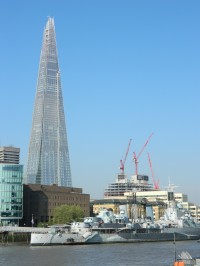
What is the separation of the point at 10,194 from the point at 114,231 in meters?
47.6

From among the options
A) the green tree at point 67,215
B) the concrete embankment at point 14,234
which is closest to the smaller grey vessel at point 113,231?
the concrete embankment at point 14,234

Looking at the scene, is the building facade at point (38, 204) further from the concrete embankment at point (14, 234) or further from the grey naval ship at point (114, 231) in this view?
the grey naval ship at point (114, 231)

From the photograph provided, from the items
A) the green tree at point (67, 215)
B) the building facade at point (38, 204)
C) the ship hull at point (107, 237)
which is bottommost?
the ship hull at point (107, 237)

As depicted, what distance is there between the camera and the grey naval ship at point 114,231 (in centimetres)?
11375

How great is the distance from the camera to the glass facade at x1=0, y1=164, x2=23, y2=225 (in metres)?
158

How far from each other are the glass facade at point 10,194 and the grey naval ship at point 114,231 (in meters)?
39.4

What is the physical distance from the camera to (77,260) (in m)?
74.8

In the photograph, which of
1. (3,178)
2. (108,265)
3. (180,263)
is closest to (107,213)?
(3,178)

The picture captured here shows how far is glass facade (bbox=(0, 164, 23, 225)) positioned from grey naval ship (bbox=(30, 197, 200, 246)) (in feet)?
129

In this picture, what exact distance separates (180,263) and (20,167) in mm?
116746

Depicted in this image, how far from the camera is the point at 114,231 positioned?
122688mm

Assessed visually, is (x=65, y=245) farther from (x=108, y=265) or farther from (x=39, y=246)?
(x=108, y=265)

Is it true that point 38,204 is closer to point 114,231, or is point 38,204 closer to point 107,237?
point 114,231

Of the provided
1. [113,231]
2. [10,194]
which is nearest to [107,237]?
[113,231]
